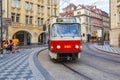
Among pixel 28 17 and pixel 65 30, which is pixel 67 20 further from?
pixel 28 17

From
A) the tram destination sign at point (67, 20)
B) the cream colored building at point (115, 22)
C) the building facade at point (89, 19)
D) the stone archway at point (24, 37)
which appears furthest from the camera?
the building facade at point (89, 19)

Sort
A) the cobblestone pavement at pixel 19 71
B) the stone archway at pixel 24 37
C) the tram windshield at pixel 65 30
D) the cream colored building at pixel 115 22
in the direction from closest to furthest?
the cobblestone pavement at pixel 19 71
the tram windshield at pixel 65 30
the cream colored building at pixel 115 22
the stone archway at pixel 24 37

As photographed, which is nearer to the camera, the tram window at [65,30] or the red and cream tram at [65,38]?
the red and cream tram at [65,38]

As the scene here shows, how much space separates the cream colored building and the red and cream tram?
22.5 metres

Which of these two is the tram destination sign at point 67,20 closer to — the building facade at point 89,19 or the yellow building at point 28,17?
the yellow building at point 28,17

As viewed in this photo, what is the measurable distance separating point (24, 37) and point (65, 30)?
38857 mm

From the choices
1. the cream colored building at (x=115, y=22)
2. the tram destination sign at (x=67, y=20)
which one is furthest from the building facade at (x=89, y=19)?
the tram destination sign at (x=67, y=20)

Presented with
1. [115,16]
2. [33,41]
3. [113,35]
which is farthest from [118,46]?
[33,41]

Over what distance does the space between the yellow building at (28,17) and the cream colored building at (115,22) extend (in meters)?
15.9

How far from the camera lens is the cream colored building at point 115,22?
37.0 m

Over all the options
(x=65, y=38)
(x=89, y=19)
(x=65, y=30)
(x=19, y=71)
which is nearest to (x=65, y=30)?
(x=65, y=30)

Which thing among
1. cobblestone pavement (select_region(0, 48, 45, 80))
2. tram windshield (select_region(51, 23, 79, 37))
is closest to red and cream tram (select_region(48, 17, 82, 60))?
tram windshield (select_region(51, 23, 79, 37))

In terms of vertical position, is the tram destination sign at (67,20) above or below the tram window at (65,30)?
above

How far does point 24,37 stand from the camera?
5347cm
